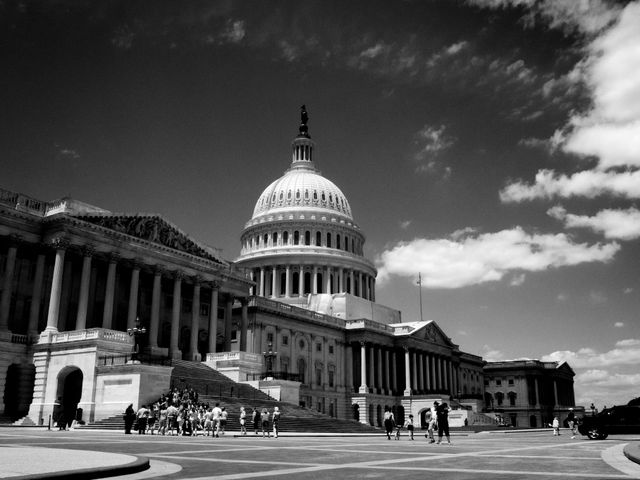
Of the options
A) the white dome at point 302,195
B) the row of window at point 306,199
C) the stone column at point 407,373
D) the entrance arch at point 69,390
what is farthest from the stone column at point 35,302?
the row of window at point 306,199

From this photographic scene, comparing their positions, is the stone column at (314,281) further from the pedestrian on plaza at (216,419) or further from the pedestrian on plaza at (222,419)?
the pedestrian on plaza at (216,419)

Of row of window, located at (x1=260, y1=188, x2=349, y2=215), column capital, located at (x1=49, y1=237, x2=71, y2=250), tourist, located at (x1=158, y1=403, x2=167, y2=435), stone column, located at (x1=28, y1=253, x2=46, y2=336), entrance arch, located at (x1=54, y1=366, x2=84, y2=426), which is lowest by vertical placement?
tourist, located at (x1=158, y1=403, x2=167, y2=435)

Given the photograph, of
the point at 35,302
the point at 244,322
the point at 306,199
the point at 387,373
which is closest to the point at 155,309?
the point at 35,302

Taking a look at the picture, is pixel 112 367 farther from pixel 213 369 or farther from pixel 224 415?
pixel 213 369

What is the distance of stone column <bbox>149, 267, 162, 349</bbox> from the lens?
6869 centimetres

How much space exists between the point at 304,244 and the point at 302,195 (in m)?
12.3

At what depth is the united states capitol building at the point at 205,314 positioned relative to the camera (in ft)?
187

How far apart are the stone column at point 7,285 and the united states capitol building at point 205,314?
0.30 ft

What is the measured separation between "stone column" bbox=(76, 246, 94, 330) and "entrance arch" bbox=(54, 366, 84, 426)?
4182 millimetres

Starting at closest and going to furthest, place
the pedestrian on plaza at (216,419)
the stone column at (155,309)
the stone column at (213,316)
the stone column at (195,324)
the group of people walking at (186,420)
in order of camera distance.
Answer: the pedestrian on plaza at (216,419) → the group of people walking at (186,420) → the stone column at (155,309) → the stone column at (195,324) → the stone column at (213,316)

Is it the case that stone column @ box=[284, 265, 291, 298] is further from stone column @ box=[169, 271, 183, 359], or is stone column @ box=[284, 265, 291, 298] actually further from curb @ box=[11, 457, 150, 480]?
curb @ box=[11, 457, 150, 480]

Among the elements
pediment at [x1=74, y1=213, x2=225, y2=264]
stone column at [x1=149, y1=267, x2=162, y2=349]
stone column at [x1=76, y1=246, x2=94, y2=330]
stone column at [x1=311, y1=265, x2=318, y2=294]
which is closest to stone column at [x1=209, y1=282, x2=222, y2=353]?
pediment at [x1=74, y1=213, x2=225, y2=264]

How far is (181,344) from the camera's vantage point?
262 feet

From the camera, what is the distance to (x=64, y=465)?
1619cm
